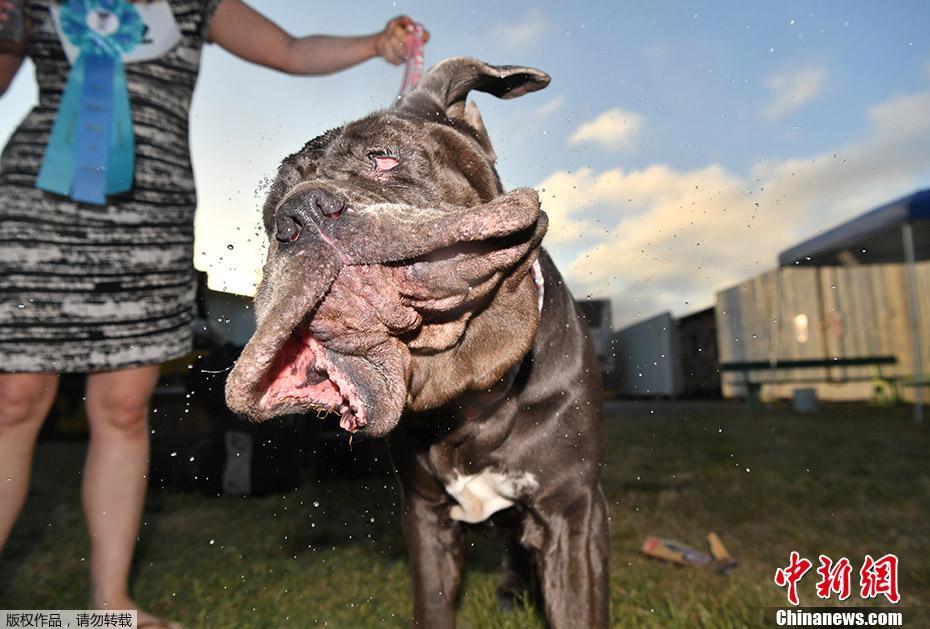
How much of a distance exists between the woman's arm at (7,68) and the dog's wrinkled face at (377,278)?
1.20 m

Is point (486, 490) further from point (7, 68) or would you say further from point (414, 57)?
point (7, 68)

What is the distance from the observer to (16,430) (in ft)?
6.65

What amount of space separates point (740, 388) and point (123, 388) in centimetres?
935

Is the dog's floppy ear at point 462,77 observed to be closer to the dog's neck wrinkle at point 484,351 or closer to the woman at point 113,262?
the woman at point 113,262

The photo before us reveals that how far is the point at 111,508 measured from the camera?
2.11 metres

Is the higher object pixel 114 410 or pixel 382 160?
pixel 382 160

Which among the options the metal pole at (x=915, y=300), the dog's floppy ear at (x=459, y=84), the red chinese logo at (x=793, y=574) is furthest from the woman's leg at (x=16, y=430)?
the metal pole at (x=915, y=300)

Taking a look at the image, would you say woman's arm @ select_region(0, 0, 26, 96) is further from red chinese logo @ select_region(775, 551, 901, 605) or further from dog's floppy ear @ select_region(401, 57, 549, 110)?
red chinese logo @ select_region(775, 551, 901, 605)

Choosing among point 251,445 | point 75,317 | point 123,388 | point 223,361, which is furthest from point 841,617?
point 251,445

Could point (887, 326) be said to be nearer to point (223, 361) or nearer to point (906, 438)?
point (906, 438)

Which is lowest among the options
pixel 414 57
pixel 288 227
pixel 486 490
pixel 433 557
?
pixel 433 557

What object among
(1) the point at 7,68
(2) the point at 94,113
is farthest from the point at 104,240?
(1) the point at 7,68

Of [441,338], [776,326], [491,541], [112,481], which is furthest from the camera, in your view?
[776,326]

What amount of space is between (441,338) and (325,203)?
340 millimetres
